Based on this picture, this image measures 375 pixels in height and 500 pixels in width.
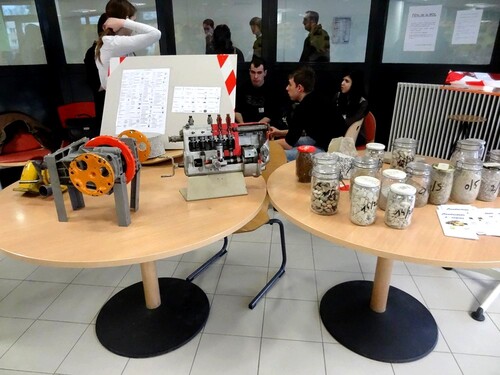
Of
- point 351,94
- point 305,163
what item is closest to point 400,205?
point 305,163

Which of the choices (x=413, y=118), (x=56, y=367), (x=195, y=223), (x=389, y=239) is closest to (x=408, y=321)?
(x=389, y=239)

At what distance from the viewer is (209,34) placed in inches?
156

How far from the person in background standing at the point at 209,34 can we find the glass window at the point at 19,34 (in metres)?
1.78

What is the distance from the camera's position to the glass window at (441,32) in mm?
3266

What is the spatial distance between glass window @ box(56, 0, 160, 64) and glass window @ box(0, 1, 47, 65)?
277 millimetres

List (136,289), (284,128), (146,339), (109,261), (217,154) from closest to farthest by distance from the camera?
(109,261)
(217,154)
(146,339)
(136,289)
(284,128)

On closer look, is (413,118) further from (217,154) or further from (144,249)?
(144,249)

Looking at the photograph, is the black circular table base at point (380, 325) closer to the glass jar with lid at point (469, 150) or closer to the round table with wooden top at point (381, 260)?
the round table with wooden top at point (381, 260)

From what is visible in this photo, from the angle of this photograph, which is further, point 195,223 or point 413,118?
point 413,118

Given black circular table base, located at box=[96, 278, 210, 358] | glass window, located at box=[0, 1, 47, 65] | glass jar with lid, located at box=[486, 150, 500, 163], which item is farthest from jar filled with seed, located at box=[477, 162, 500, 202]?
glass window, located at box=[0, 1, 47, 65]

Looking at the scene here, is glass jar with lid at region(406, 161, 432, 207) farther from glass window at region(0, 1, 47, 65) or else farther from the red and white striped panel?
glass window at region(0, 1, 47, 65)

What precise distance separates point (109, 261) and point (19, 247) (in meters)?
0.29

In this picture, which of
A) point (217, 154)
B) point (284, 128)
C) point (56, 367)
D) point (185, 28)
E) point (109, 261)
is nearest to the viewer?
point (109, 261)

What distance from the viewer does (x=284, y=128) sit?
11.3 ft
